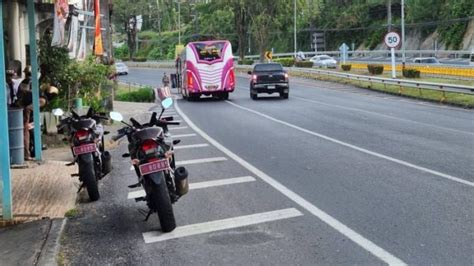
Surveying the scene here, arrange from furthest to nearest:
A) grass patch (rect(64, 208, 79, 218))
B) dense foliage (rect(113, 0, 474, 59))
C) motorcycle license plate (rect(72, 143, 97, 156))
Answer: dense foliage (rect(113, 0, 474, 59)) < motorcycle license plate (rect(72, 143, 97, 156)) < grass patch (rect(64, 208, 79, 218))

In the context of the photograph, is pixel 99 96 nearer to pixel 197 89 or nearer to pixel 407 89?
pixel 197 89

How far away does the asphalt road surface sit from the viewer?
6301 millimetres

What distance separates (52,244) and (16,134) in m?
5.08

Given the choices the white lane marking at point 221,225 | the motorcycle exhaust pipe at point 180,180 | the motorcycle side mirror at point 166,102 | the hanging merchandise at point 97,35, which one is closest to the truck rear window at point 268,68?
the hanging merchandise at point 97,35

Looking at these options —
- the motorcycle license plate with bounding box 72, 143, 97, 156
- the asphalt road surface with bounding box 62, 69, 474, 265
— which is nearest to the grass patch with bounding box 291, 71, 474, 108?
the asphalt road surface with bounding box 62, 69, 474, 265

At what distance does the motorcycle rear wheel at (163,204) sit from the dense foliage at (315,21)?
62151 mm

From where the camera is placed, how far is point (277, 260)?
603 cm

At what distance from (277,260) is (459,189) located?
3.99 metres

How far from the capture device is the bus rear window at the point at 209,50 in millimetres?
32625

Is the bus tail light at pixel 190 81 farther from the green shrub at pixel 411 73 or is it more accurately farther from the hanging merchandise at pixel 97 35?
the green shrub at pixel 411 73

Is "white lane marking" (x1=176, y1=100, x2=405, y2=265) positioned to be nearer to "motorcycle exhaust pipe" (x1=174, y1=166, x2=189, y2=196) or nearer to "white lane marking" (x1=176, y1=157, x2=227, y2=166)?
"white lane marking" (x1=176, y1=157, x2=227, y2=166)

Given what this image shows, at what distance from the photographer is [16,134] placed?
37.1 feet

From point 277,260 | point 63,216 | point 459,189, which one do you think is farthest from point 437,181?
point 63,216

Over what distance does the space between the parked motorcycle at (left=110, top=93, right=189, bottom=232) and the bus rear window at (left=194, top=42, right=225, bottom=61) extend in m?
25.3
